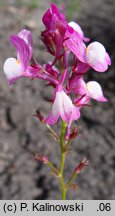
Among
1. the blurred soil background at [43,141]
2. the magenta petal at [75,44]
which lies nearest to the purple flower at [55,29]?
the magenta petal at [75,44]

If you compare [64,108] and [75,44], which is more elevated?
[75,44]

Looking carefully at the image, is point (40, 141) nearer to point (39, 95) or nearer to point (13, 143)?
point (13, 143)

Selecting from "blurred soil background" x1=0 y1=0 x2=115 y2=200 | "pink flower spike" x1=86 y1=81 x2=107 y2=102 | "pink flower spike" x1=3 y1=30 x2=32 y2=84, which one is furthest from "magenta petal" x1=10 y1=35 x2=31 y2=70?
"blurred soil background" x1=0 y1=0 x2=115 y2=200

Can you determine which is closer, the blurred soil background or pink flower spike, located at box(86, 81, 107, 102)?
pink flower spike, located at box(86, 81, 107, 102)

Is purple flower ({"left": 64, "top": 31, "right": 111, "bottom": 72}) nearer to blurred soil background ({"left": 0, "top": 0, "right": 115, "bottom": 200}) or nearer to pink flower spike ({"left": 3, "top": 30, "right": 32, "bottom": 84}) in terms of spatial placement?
pink flower spike ({"left": 3, "top": 30, "right": 32, "bottom": 84})

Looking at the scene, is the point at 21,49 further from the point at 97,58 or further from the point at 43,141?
the point at 43,141

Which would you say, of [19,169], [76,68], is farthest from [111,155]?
[76,68]

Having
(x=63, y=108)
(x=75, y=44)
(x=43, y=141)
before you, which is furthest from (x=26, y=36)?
(x=43, y=141)
